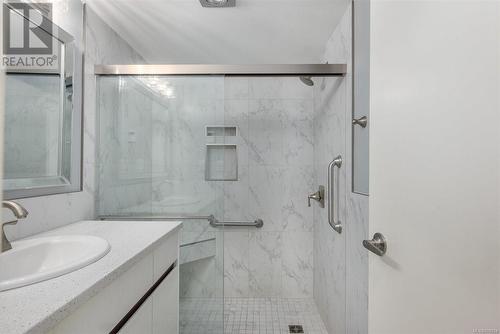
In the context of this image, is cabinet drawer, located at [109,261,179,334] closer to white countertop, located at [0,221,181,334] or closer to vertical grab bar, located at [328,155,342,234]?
white countertop, located at [0,221,181,334]

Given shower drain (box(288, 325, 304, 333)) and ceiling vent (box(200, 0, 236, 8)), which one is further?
shower drain (box(288, 325, 304, 333))

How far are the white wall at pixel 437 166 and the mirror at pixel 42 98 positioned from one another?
1.46 metres

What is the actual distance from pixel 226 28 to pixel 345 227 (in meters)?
1.57

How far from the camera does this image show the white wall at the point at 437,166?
46 cm

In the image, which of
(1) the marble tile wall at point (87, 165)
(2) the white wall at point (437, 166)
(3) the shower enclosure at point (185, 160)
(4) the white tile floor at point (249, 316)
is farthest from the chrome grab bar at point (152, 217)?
(2) the white wall at point (437, 166)

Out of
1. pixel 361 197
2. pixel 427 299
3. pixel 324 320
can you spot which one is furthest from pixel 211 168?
pixel 324 320

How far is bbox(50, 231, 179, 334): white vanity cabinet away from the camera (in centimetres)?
65

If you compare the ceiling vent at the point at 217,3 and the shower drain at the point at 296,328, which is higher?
the ceiling vent at the point at 217,3


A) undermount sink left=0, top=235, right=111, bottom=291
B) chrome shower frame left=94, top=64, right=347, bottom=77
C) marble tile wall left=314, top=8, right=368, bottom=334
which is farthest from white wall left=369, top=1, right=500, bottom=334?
undermount sink left=0, top=235, right=111, bottom=291

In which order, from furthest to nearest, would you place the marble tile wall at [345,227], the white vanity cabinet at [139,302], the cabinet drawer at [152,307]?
the marble tile wall at [345,227], the cabinet drawer at [152,307], the white vanity cabinet at [139,302]

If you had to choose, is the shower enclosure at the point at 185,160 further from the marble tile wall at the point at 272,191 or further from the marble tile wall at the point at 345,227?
the marble tile wall at the point at 272,191

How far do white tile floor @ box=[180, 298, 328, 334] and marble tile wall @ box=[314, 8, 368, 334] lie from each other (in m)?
0.16

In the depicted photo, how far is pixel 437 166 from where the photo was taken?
567 mm

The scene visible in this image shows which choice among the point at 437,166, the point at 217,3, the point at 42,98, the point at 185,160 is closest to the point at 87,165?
the point at 42,98
